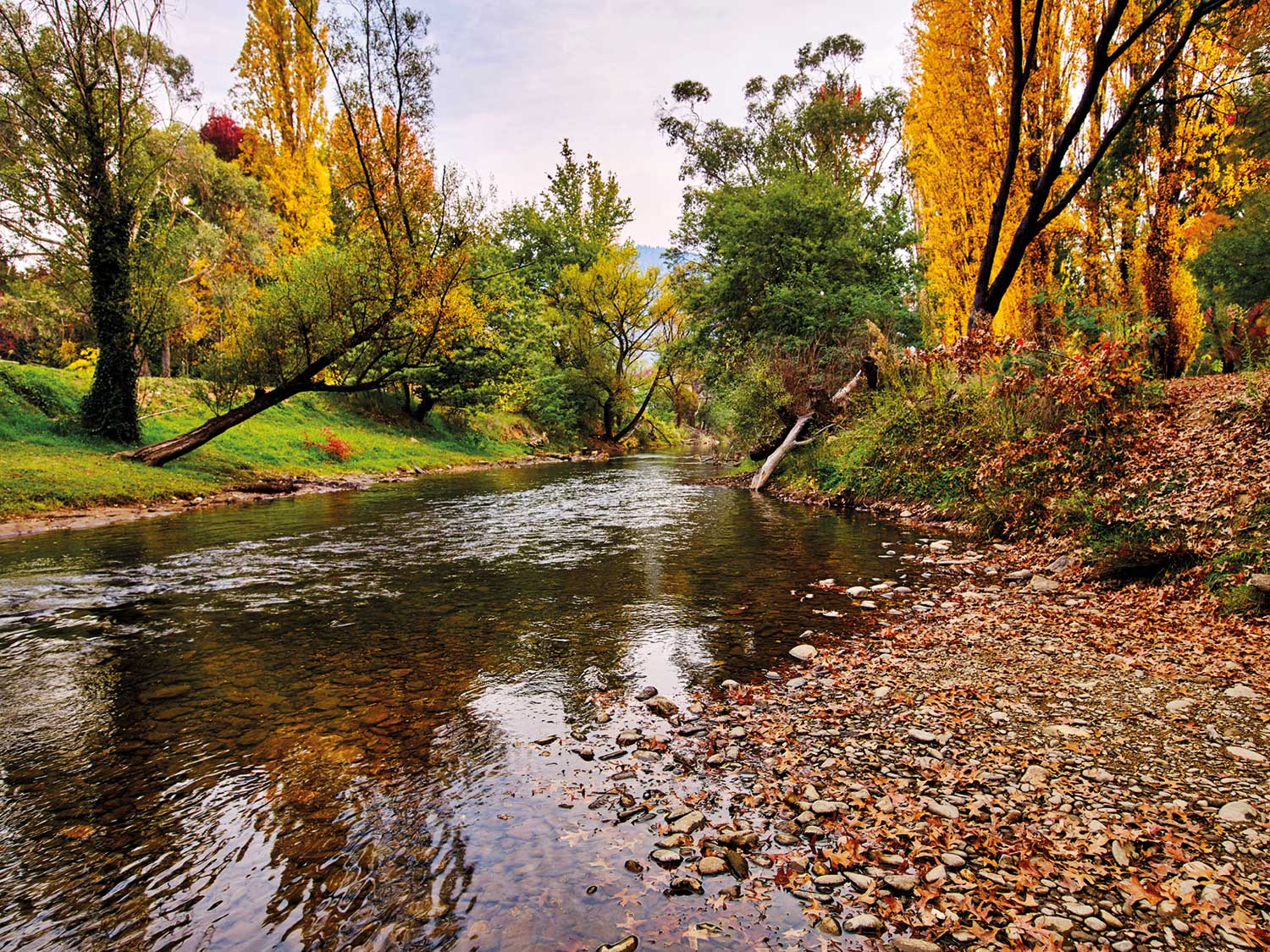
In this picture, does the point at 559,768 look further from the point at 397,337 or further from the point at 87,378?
the point at 87,378

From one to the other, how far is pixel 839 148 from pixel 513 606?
35.7 meters

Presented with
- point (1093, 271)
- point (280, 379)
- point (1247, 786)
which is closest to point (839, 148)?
point (1093, 271)

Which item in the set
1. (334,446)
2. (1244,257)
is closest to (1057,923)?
(334,446)

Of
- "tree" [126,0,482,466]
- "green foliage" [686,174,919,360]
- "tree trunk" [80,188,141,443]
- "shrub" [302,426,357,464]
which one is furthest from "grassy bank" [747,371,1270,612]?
"shrub" [302,426,357,464]

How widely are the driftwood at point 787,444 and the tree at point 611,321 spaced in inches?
981

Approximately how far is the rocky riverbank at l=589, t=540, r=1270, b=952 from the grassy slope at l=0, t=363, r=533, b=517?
15.9 meters

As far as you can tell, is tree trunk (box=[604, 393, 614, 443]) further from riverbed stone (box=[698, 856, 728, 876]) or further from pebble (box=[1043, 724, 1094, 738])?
riverbed stone (box=[698, 856, 728, 876])

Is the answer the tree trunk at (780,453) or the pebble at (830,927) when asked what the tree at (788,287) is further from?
the pebble at (830,927)

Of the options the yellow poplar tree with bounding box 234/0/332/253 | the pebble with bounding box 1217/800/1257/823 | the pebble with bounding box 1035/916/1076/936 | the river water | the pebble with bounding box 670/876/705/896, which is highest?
the yellow poplar tree with bounding box 234/0/332/253

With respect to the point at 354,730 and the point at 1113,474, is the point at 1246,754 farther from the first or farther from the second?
the point at 1113,474

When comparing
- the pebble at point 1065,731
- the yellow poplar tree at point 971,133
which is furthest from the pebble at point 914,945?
the yellow poplar tree at point 971,133

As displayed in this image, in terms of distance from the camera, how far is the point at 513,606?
6.54 m

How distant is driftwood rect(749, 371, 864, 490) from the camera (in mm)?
16339

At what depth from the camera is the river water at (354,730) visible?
2.37 metres
